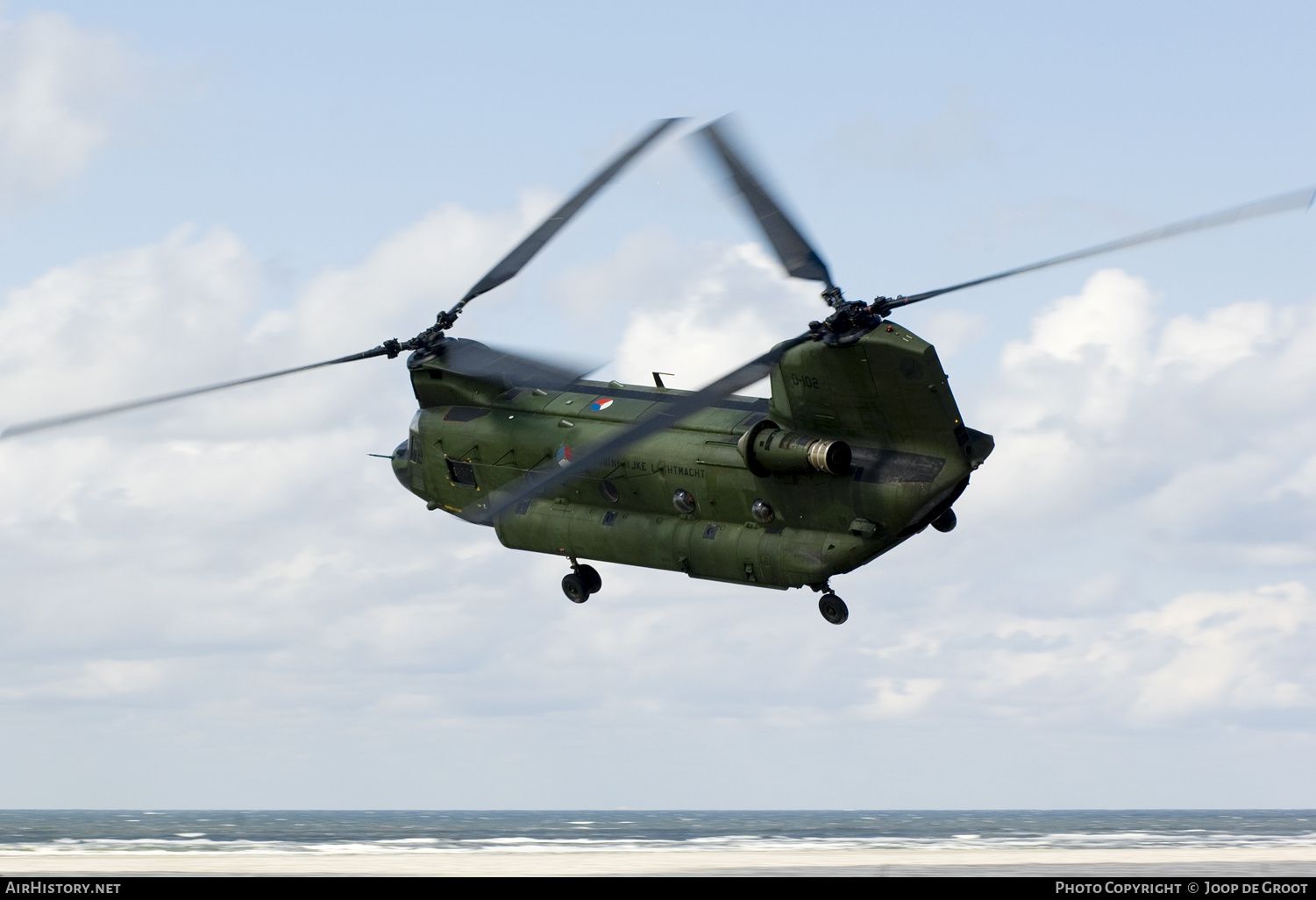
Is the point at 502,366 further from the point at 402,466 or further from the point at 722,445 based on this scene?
the point at 722,445

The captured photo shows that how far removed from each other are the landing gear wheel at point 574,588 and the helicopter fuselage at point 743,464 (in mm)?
720

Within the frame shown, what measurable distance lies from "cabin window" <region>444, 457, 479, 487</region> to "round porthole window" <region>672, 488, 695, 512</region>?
A: 575 centimetres

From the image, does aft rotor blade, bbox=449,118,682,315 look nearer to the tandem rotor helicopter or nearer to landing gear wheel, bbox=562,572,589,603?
the tandem rotor helicopter

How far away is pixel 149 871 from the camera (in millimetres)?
38562

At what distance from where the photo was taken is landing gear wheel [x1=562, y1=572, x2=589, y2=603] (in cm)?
3269

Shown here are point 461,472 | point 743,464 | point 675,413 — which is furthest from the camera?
point 461,472

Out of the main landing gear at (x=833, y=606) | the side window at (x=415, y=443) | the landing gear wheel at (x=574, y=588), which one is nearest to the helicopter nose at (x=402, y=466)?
the side window at (x=415, y=443)

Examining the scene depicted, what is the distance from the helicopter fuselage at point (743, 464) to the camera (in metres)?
27.8

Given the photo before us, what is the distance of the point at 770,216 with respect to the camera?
28781 millimetres

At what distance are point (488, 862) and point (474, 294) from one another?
17876 mm

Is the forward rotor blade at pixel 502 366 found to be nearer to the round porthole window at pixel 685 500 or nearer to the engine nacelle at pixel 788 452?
the round porthole window at pixel 685 500

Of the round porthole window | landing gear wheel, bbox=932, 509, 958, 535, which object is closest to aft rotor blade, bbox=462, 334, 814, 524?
the round porthole window

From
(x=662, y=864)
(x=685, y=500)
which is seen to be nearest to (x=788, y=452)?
(x=685, y=500)

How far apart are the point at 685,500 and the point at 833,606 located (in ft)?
12.6
